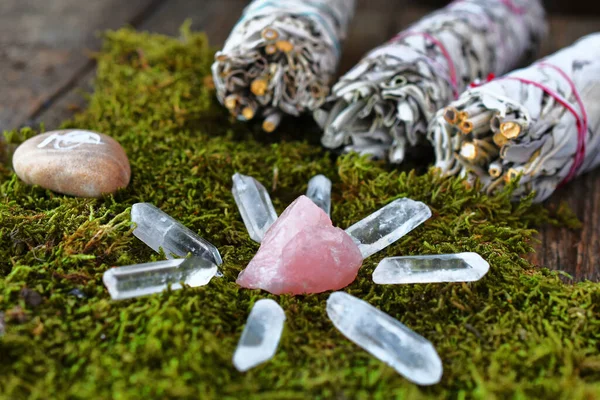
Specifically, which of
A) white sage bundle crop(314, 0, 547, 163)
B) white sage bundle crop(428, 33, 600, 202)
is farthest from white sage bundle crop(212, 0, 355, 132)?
white sage bundle crop(428, 33, 600, 202)

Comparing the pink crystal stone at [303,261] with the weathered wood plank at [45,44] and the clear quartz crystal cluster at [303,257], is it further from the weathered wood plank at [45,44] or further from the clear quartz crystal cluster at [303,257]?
the weathered wood plank at [45,44]

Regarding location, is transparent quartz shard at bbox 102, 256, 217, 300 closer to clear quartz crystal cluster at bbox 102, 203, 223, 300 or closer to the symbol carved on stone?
clear quartz crystal cluster at bbox 102, 203, 223, 300

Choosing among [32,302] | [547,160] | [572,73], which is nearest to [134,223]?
[32,302]

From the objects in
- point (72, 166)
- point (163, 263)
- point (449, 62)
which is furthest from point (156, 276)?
point (449, 62)

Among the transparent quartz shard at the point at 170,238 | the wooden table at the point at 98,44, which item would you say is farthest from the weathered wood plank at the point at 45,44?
the transparent quartz shard at the point at 170,238

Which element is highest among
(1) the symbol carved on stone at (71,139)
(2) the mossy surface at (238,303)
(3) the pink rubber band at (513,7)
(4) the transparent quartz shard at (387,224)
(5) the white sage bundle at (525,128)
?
(3) the pink rubber band at (513,7)

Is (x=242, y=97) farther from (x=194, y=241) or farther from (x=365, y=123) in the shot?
(x=194, y=241)
